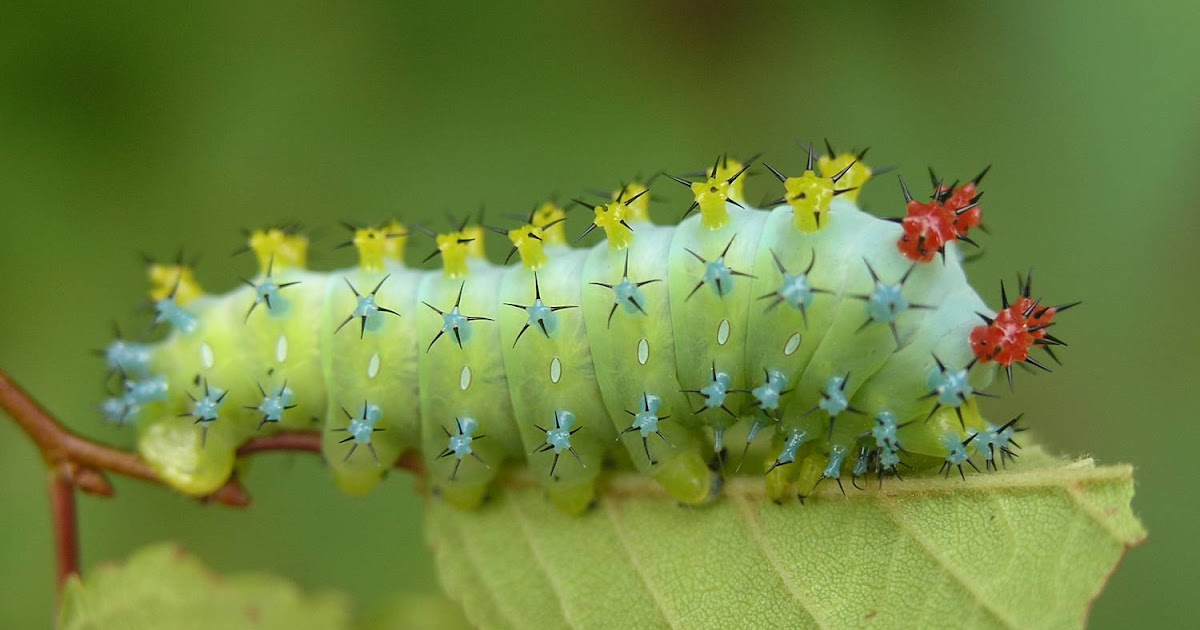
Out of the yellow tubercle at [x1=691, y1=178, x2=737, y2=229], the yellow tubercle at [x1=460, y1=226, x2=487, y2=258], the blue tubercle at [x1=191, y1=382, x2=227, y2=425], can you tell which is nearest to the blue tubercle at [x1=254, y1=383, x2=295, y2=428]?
the blue tubercle at [x1=191, y1=382, x2=227, y2=425]

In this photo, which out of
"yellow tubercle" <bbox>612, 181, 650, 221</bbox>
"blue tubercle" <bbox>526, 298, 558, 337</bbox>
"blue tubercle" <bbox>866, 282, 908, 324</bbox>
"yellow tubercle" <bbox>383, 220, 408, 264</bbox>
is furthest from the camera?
"yellow tubercle" <bbox>383, 220, 408, 264</bbox>

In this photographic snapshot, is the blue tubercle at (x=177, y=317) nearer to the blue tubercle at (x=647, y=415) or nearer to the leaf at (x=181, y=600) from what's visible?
the leaf at (x=181, y=600)

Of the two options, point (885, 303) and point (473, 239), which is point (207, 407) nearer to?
point (473, 239)

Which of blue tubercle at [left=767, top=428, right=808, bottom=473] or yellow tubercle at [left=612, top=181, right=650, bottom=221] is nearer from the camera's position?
blue tubercle at [left=767, top=428, right=808, bottom=473]

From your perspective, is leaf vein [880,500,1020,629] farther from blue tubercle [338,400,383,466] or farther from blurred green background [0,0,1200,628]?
blurred green background [0,0,1200,628]

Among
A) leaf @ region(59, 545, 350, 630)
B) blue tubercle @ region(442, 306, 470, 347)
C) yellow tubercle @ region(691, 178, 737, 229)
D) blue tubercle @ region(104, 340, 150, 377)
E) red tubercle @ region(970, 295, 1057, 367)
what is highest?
yellow tubercle @ region(691, 178, 737, 229)

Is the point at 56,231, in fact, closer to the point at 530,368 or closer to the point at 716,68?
the point at 530,368
